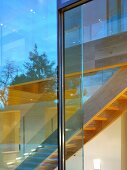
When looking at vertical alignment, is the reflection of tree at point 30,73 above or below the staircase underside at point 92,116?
above

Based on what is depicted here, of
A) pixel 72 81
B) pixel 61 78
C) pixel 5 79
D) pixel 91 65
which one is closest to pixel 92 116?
pixel 91 65

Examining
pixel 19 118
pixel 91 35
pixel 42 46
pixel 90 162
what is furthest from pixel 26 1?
pixel 90 162

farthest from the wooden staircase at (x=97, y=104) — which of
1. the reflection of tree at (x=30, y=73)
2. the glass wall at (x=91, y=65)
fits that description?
the reflection of tree at (x=30, y=73)

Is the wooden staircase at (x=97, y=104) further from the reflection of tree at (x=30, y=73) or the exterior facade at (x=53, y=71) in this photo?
the reflection of tree at (x=30, y=73)

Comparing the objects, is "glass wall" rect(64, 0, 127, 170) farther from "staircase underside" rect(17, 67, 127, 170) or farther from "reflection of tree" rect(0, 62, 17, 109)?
"reflection of tree" rect(0, 62, 17, 109)

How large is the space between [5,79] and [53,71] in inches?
24.7

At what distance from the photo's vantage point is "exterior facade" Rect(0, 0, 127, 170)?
2.93 meters

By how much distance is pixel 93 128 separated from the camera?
14.8 feet

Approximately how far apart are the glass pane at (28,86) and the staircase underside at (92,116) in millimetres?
19

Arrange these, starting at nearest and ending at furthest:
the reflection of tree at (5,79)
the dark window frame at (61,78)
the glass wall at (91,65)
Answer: the dark window frame at (61,78), the glass wall at (91,65), the reflection of tree at (5,79)

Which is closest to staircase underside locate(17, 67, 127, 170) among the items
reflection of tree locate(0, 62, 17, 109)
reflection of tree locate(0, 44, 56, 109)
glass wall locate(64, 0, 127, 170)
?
glass wall locate(64, 0, 127, 170)

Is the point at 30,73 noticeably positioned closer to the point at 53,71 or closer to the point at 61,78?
the point at 53,71

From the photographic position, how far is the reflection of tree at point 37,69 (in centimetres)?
300

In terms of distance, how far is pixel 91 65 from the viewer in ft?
11.1
